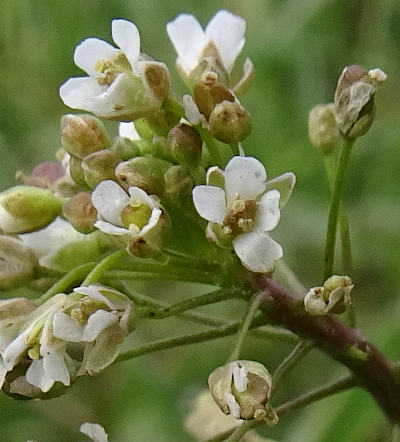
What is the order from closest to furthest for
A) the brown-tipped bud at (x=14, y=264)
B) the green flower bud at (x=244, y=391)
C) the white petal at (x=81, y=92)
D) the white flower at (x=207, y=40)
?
the green flower bud at (x=244, y=391), the white petal at (x=81, y=92), the brown-tipped bud at (x=14, y=264), the white flower at (x=207, y=40)

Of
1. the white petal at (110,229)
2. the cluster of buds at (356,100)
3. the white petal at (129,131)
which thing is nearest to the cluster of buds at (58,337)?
the white petal at (110,229)

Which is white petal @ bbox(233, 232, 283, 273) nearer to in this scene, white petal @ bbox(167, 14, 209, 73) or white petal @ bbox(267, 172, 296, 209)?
white petal @ bbox(267, 172, 296, 209)

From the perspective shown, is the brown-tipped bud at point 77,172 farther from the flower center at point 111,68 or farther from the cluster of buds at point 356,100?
the cluster of buds at point 356,100

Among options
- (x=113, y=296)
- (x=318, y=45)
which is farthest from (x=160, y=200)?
(x=318, y=45)

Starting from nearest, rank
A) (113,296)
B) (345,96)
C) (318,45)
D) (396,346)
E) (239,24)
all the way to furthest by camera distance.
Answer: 1. (113,296)
2. (345,96)
3. (239,24)
4. (396,346)
5. (318,45)

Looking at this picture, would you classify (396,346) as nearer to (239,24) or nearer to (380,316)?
(380,316)

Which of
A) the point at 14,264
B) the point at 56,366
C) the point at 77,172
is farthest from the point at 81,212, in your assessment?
the point at 56,366

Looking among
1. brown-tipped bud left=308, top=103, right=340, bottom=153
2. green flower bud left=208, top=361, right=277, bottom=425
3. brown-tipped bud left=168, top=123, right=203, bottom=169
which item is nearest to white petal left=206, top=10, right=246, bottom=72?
brown-tipped bud left=308, top=103, right=340, bottom=153
